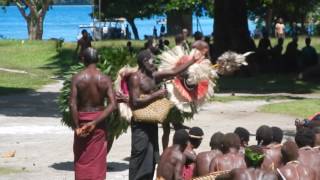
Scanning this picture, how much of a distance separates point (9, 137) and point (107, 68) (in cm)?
495

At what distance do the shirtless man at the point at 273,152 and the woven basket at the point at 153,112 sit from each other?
2092mm

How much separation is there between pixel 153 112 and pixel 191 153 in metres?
1.92

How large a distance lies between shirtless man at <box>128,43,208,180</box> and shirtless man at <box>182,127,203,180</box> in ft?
5.52

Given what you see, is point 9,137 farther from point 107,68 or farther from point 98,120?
point 98,120

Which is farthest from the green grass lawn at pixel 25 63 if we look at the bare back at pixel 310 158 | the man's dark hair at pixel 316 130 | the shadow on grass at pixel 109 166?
the bare back at pixel 310 158

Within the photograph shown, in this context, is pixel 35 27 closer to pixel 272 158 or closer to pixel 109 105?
pixel 109 105

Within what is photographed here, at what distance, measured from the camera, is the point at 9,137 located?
17125 mm

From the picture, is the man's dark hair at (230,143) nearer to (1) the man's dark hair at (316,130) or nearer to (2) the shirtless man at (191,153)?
(2) the shirtless man at (191,153)

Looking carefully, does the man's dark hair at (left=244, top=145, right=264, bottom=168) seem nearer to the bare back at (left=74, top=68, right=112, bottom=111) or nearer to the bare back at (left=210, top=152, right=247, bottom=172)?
the bare back at (left=210, top=152, right=247, bottom=172)

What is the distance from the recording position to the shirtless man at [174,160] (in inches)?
375

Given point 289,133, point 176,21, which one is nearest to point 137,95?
point 289,133

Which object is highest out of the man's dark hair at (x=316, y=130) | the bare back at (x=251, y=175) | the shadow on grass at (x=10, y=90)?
the bare back at (x=251, y=175)

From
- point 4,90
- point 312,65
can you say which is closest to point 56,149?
point 4,90

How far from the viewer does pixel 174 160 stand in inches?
376
